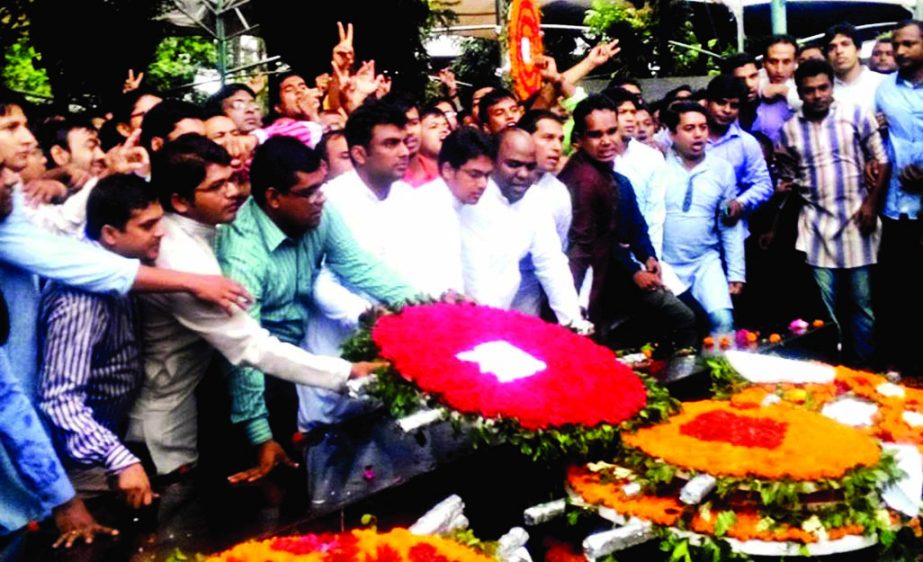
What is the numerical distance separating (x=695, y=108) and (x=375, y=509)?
14.6ft

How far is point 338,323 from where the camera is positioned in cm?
518

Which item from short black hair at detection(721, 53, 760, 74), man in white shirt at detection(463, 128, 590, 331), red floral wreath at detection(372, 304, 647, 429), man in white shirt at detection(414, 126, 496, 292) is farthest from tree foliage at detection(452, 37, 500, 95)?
red floral wreath at detection(372, 304, 647, 429)

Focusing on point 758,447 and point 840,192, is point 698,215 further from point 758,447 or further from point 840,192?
point 758,447


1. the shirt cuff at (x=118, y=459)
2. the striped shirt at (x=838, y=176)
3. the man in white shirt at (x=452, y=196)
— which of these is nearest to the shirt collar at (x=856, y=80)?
the striped shirt at (x=838, y=176)

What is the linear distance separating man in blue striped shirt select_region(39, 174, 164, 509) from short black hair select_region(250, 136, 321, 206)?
1.98 feet

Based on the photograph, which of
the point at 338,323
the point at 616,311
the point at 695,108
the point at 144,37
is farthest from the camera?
the point at 144,37

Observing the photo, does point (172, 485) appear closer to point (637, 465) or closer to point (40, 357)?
point (40, 357)

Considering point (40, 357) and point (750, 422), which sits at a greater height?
point (40, 357)

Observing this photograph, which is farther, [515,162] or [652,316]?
[652,316]

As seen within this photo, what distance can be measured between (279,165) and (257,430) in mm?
1052

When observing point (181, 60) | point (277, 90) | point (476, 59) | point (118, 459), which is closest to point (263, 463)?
point (118, 459)

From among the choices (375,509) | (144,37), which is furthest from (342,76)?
(144,37)

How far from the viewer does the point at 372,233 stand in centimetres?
548

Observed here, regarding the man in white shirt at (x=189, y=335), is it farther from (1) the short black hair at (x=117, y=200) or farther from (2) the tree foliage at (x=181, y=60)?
(2) the tree foliage at (x=181, y=60)
